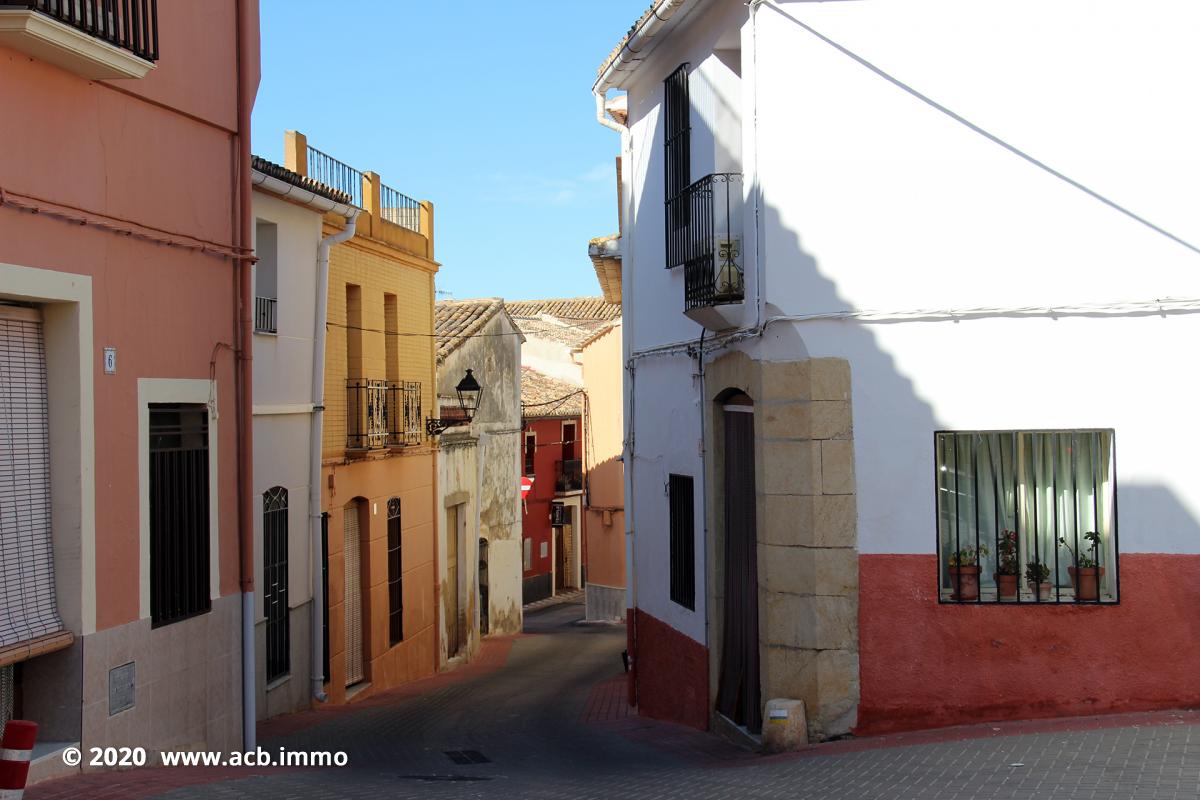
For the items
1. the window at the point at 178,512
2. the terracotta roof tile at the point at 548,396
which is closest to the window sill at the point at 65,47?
the window at the point at 178,512

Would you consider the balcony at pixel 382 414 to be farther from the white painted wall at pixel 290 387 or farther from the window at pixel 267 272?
the window at pixel 267 272

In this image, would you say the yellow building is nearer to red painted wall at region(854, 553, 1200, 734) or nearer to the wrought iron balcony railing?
the wrought iron balcony railing

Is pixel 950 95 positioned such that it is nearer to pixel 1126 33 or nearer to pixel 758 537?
pixel 1126 33

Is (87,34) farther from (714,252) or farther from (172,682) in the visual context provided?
(714,252)

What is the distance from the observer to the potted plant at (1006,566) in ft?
30.2

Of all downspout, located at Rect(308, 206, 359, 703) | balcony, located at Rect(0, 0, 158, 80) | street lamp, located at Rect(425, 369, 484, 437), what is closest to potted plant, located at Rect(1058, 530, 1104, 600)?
balcony, located at Rect(0, 0, 158, 80)

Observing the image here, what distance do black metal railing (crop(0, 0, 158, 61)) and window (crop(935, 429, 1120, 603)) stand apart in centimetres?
614

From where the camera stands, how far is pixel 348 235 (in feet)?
51.2

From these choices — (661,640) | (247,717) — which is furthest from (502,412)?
(247,717)

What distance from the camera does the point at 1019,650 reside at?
909cm

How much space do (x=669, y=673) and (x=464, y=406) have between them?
398 inches

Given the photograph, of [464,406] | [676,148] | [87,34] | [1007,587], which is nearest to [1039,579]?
[1007,587]

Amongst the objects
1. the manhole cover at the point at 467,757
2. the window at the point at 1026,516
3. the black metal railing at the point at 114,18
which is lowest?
the manhole cover at the point at 467,757

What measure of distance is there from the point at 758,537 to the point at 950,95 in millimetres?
3561
